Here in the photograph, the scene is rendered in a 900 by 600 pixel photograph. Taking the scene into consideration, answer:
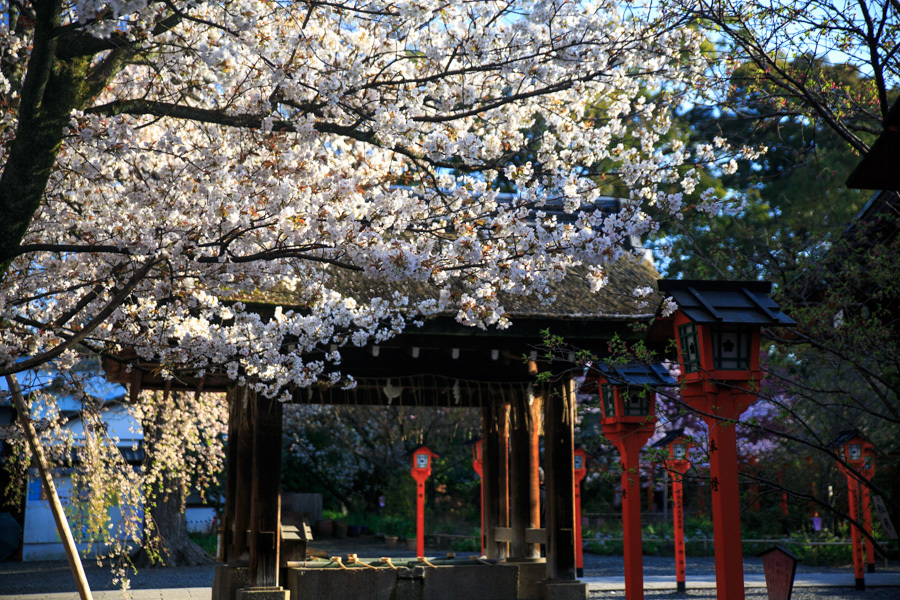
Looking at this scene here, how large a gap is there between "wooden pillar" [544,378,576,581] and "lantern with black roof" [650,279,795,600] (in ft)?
11.8

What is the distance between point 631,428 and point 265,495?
3878 millimetres

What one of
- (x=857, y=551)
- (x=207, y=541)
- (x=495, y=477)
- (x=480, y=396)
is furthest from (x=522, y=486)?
(x=207, y=541)

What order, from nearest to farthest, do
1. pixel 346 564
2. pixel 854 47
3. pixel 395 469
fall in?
pixel 854 47
pixel 346 564
pixel 395 469

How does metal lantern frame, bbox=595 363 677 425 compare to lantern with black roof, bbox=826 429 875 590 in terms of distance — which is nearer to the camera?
metal lantern frame, bbox=595 363 677 425

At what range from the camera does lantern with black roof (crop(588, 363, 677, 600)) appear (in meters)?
6.64

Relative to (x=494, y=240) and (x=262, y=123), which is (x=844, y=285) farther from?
(x=262, y=123)

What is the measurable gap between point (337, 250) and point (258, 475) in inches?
146

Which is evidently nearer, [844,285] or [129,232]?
[129,232]

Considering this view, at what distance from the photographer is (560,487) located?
901 cm

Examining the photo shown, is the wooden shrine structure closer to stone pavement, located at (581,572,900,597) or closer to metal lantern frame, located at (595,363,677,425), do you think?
metal lantern frame, located at (595,363,677,425)

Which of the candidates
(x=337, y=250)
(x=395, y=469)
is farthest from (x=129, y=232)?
(x=395, y=469)

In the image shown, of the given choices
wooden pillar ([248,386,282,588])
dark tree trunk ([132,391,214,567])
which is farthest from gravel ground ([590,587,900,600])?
dark tree trunk ([132,391,214,567])

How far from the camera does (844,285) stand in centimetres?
859

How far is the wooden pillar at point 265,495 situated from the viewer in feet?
27.0
